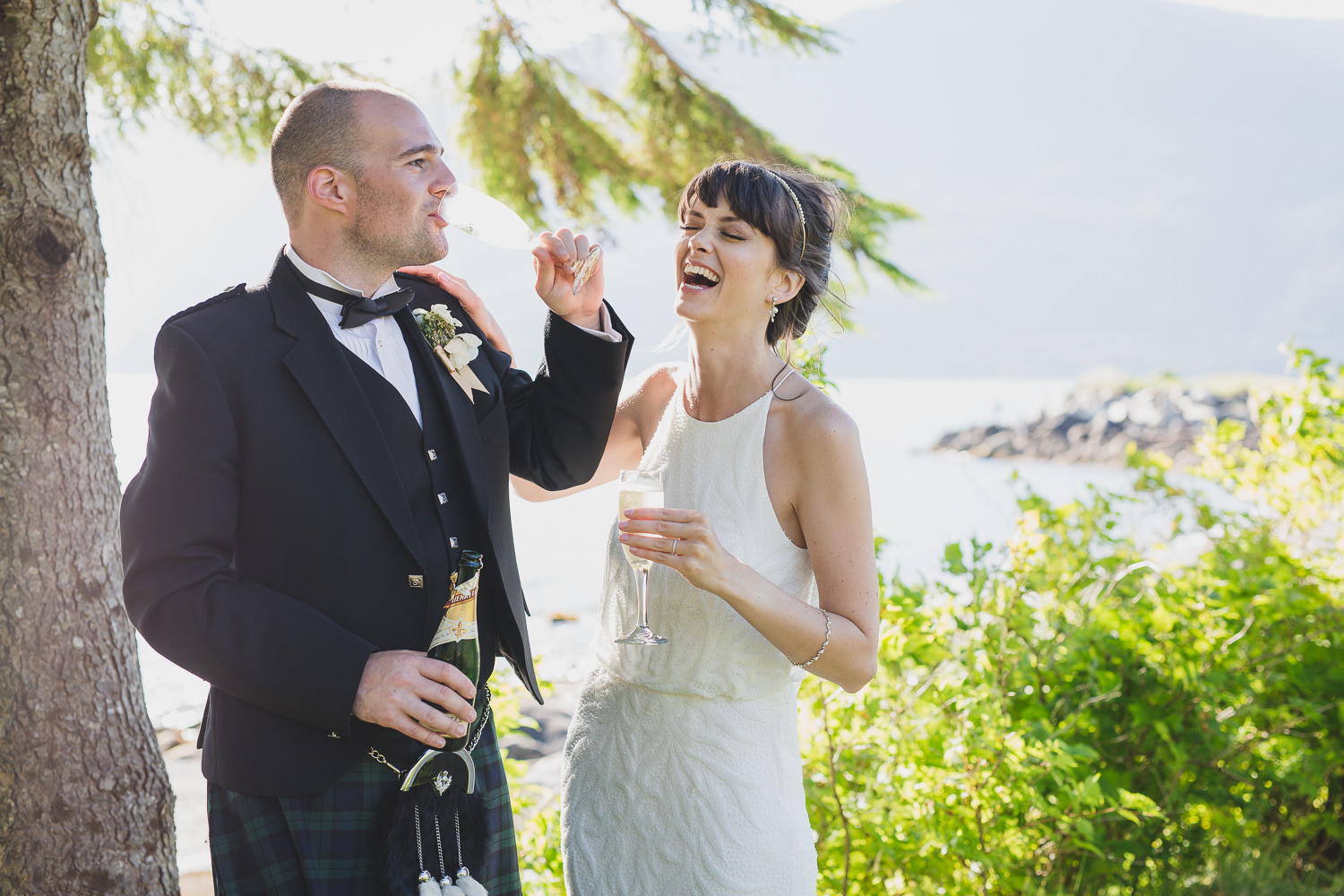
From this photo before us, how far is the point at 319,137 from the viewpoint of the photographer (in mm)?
1776

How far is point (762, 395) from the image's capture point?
2195 mm

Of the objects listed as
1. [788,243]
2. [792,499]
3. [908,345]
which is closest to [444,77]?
[788,243]

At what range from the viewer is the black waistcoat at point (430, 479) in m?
1.72

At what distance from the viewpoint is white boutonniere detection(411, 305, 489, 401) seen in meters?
1.89

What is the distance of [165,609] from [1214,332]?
15032 cm

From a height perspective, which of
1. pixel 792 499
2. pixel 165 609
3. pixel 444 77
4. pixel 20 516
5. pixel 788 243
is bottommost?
pixel 165 609

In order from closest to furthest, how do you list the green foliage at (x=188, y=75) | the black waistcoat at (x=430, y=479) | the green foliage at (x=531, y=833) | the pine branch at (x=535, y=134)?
1. the black waistcoat at (x=430, y=479)
2. the green foliage at (x=531, y=833)
3. the green foliage at (x=188, y=75)
4. the pine branch at (x=535, y=134)

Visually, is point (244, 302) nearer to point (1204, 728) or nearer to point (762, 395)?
point (762, 395)

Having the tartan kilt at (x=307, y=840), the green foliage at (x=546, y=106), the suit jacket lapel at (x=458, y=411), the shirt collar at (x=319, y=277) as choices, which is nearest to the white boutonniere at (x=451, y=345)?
the suit jacket lapel at (x=458, y=411)

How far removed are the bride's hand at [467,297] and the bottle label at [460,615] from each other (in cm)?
74

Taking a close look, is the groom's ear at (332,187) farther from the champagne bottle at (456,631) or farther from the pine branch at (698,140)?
the pine branch at (698,140)

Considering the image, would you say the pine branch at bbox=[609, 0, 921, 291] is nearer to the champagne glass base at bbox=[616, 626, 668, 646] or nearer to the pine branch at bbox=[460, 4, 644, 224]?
the pine branch at bbox=[460, 4, 644, 224]

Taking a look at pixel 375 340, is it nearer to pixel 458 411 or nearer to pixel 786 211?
pixel 458 411

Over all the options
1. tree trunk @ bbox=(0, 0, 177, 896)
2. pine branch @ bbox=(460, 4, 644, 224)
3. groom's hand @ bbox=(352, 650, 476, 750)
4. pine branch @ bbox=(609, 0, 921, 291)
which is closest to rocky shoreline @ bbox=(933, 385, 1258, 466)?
pine branch @ bbox=(609, 0, 921, 291)
